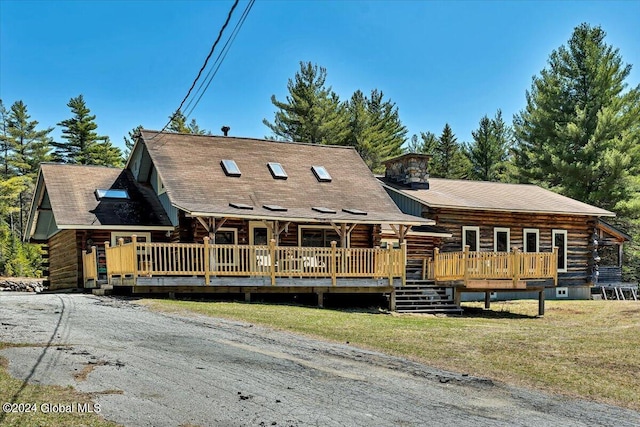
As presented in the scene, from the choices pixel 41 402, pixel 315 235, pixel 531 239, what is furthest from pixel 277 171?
pixel 41 402

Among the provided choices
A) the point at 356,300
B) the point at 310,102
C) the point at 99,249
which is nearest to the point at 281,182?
the point at 356,300

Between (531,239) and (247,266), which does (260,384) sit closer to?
(247,266)

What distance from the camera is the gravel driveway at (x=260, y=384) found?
712cm

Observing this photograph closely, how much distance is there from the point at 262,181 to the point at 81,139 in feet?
129

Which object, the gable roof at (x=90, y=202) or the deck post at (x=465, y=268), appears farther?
the gable roof at (x=90, y=202)

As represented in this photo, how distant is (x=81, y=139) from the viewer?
59.2m

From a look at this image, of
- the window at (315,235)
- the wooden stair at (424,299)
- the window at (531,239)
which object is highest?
the window at (315,235)

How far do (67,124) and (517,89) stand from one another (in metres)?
38.6

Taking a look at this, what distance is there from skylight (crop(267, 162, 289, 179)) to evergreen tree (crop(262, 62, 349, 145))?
22.6 metres

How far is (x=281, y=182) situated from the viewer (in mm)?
25531

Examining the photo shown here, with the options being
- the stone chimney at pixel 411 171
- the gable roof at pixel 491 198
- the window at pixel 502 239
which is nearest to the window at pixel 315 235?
the gable roof at pixel 491 198

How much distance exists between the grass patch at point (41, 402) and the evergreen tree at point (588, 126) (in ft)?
127

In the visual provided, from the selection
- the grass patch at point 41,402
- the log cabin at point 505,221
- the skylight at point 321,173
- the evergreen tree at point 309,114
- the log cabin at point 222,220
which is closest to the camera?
the grass patch at point 41,402

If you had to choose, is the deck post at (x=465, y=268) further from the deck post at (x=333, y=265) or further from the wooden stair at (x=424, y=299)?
the deck post at (x=333, y=265)
